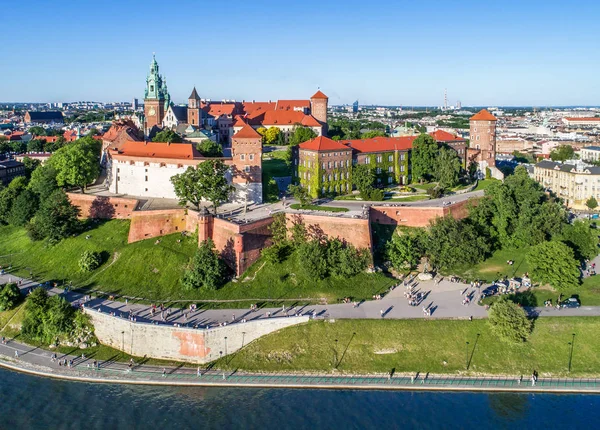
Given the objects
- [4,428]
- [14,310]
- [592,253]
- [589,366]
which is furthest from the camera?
[592,253]

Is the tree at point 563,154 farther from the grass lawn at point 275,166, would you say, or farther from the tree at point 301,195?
the tree at point 301,195

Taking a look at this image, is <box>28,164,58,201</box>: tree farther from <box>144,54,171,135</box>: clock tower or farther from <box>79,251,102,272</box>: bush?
<box>144,54,171,135</box>: clock tower

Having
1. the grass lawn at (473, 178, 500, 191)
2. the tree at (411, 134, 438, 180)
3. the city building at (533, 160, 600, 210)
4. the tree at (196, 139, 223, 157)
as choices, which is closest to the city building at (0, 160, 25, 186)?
the tree at (196, 139, 223, 157)

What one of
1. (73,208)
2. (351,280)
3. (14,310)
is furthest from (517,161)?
(14,310)

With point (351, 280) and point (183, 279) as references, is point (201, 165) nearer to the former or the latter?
point (183, 279)

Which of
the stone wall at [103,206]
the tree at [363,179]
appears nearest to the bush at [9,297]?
the stone wall at [103,206]

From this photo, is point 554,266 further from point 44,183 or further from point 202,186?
point 44,183
